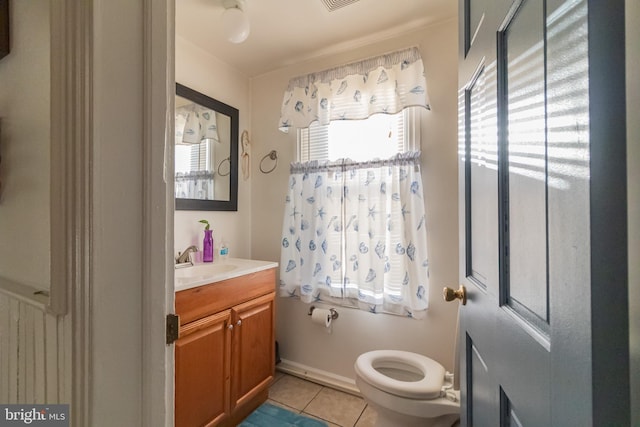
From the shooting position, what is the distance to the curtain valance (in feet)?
5.39

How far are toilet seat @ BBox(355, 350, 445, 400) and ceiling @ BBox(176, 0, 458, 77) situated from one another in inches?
76.6

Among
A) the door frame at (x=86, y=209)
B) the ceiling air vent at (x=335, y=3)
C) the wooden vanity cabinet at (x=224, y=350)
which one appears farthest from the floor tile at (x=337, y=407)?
the ceiling air vent at (x=335, y=3)

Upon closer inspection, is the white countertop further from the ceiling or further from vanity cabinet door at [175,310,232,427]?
the ceiling

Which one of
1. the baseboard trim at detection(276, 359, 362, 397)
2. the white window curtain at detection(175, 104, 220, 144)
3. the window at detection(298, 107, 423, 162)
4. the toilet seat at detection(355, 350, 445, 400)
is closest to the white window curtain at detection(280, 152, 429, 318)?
the window at detection(298, 107, 423, 162)

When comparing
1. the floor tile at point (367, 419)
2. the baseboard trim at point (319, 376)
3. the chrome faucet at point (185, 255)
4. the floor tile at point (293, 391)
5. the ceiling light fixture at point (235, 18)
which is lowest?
the floor tile at point (293, 391)

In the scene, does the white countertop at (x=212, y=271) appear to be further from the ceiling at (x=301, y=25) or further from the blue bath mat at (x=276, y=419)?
the ceiling at (x=301, y=25)

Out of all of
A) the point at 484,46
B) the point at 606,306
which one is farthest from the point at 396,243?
the point at 606,306

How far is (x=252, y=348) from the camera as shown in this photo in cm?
165

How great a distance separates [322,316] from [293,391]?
552 millimetres

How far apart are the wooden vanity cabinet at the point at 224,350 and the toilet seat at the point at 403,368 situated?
0.66 meters

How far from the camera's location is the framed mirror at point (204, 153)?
1.80 m

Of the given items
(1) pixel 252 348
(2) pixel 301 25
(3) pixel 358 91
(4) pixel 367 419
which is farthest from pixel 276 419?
(2) pixel 301 25

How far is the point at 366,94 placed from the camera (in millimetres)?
Answer: 1773

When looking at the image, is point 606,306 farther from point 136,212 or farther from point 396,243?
point 396,243
